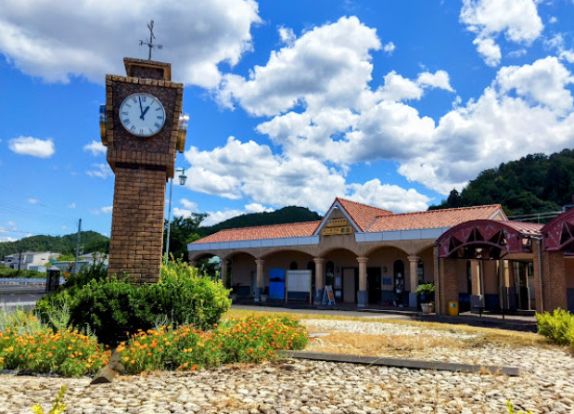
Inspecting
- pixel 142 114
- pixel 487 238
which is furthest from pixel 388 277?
→ pixel 142 114

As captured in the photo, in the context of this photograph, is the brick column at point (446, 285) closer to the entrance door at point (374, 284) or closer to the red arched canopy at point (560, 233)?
the red arched canopy at point (560, 233)

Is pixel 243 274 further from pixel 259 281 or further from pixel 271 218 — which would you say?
pixel 271 218

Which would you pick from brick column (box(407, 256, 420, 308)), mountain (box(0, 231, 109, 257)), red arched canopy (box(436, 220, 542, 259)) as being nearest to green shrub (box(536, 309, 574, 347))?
red arched canopy (box(436, 220, 542, 259))

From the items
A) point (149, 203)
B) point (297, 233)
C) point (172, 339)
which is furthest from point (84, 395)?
point (297, 233)

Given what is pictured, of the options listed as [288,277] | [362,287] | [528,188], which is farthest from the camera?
[528,188]

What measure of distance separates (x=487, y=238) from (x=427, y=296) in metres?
6.12

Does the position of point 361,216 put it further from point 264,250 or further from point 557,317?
point 557,317

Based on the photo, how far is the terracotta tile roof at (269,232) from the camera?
3037 centimetres

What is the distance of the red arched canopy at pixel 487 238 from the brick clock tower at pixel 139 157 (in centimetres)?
1241

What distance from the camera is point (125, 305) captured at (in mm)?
7984

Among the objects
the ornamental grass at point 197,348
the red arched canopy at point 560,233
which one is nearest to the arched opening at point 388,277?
the red arched canopy at point 560,233

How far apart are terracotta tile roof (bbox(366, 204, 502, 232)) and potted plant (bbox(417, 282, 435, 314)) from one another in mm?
3035

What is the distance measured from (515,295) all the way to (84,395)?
23498mm

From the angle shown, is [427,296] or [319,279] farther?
[319,279]
